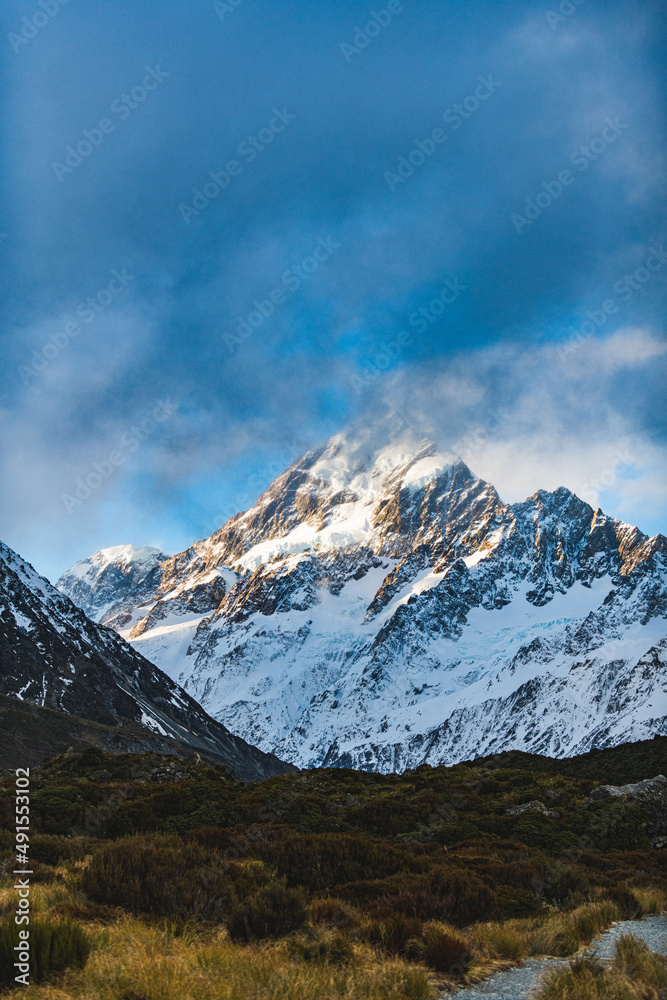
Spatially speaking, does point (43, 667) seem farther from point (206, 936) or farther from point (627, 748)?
point (206, 936)

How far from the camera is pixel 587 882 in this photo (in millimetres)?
13312

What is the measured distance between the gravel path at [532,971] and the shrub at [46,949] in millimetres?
4172

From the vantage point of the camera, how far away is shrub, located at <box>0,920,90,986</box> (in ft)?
22.0

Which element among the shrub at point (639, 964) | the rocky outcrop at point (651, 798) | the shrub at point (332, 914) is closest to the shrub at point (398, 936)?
the shrub at point (332, 914)

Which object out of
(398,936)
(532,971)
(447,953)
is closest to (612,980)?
(532,971)

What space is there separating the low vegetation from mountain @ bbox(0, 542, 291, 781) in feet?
251

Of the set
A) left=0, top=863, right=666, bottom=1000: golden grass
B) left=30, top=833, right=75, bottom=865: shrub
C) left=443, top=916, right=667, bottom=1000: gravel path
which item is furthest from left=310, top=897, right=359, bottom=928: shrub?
left=30, top=833, right=75, bottom=865: shrub

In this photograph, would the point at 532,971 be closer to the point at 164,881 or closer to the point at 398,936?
the point at 398,936

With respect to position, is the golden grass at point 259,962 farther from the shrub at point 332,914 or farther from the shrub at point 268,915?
the shrub at point 268,915

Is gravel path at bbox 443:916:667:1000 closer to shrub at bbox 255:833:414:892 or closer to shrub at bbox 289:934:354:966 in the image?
shrub at bbox 289:934:354:966

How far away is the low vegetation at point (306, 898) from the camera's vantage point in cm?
709

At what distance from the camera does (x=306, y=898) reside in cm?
984

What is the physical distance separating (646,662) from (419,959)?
207 m

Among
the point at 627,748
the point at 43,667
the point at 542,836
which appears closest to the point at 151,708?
the point at 43,667
